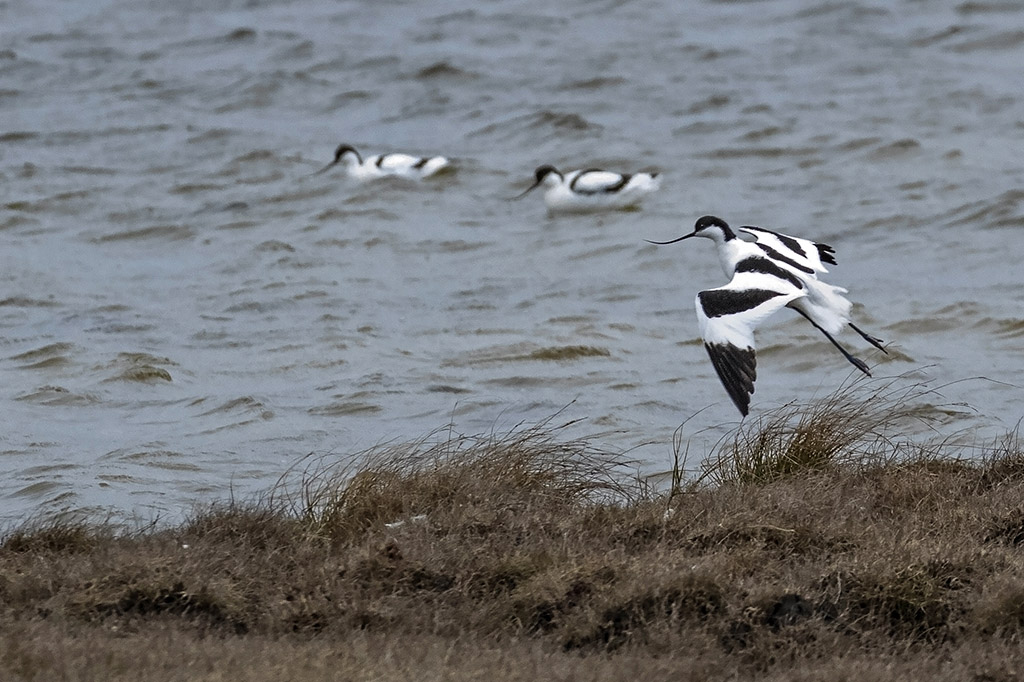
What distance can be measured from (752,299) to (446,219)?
9.46m

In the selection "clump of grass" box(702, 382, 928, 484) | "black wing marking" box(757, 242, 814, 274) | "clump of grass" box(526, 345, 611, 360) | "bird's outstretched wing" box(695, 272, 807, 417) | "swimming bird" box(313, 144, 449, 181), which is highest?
"bird's outstretched wing" box(695, 272, 807, 417)

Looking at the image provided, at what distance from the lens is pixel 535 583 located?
5.93 m

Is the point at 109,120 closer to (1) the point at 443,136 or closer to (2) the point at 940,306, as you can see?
(1) the point at 443,136

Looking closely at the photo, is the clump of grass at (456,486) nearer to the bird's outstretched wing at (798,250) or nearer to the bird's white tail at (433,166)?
the bird's outstretched wing at (798,250)

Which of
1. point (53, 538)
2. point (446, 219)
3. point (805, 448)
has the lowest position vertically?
point (446, 219)

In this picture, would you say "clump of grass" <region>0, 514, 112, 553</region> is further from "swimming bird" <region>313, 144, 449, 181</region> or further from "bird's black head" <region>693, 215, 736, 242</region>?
"swimming bird" <region>313, 144, 449, 181</region>

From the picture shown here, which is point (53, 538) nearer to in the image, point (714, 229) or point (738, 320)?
point (738, 320)

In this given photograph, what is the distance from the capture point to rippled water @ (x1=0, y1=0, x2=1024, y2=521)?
34.6 feet

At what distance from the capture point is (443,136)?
69.4 ft

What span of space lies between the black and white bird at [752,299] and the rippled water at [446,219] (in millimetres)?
1092

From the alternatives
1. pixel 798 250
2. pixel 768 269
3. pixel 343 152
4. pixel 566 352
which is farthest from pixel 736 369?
pixel 343 152

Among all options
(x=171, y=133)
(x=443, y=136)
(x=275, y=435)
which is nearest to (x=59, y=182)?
(x=171, y=133)

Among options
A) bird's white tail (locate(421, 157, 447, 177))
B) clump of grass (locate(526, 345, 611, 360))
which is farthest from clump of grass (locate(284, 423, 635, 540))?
bird's white tail (locate(421, 157, 447, 177))

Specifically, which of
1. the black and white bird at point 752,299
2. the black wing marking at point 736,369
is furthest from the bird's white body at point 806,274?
the black wing marking at point 736,369
